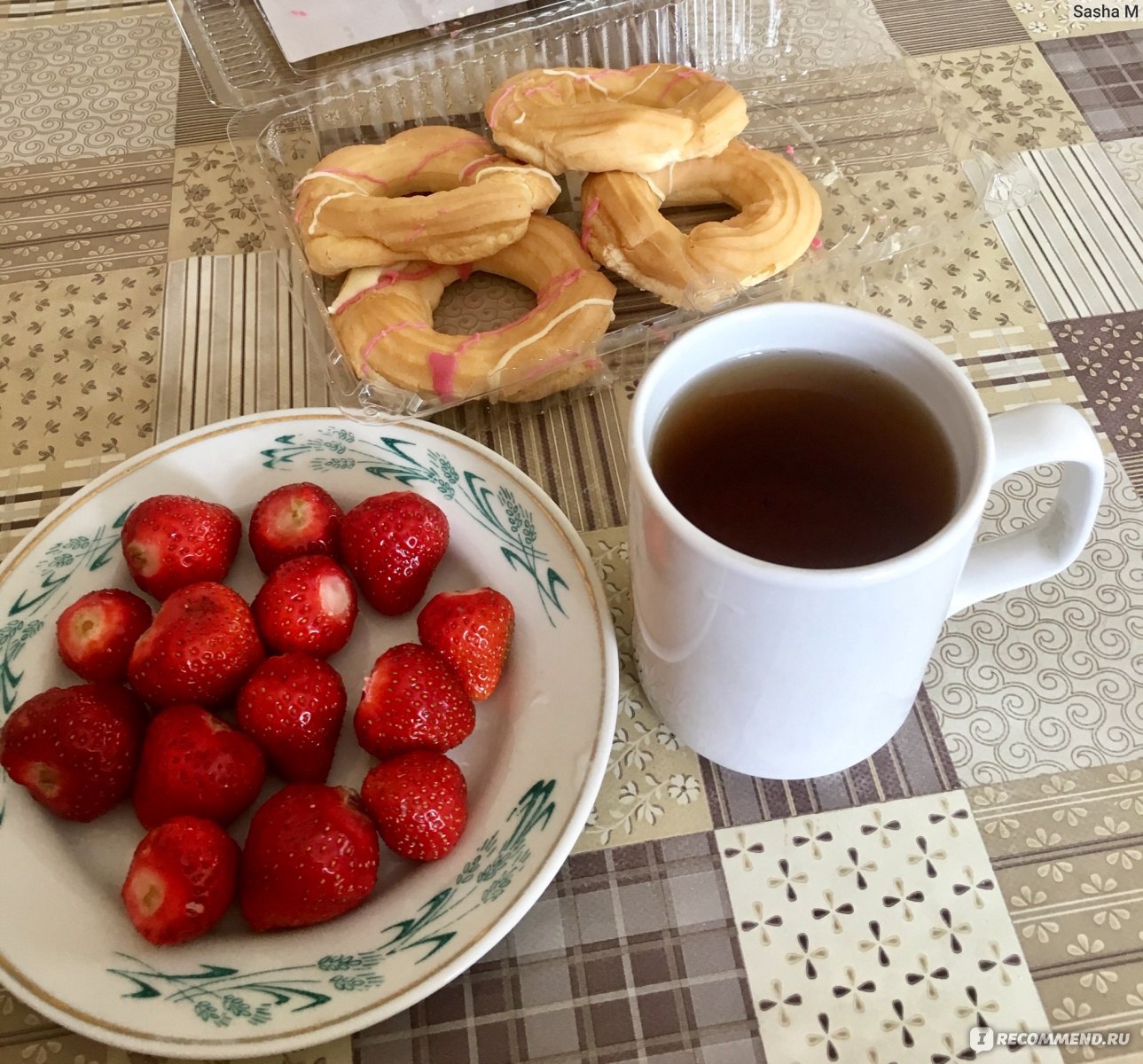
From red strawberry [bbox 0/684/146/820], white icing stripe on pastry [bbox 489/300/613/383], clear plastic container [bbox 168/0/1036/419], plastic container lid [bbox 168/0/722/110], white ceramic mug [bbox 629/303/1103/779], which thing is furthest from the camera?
plastic container lid [bbox 168/0/722/110]

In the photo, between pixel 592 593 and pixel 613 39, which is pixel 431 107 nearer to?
pixel 613 39

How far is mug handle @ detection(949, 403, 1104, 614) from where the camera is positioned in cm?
47

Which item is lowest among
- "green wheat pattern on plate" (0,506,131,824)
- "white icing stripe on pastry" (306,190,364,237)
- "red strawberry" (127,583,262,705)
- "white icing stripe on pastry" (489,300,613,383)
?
"white icing stripe on pastry" (489,300,613,383)

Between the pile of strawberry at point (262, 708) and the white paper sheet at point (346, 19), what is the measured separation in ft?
1.88

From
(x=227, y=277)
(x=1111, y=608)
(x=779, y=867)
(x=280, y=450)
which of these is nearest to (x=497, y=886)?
(x=779, y=867)

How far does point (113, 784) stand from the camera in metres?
0.55

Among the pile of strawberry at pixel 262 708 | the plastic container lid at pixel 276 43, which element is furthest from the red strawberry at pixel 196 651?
the plastic container lid at pixel 276 43

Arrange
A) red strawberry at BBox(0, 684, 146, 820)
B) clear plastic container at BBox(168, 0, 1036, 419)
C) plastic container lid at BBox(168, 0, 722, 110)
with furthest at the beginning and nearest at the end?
plastic container lid at BBox(168, 0, 722, 110) → clear plastic container at BBox(168, 0, 1036, 419) → red strawberry at BBox(0, 684, 146, 820)

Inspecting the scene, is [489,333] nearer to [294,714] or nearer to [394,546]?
[394,546]

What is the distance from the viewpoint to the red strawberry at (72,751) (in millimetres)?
538

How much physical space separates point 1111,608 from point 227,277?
773 mm

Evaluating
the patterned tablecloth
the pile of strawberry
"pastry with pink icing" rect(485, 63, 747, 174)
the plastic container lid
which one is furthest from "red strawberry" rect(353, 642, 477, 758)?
the plastic container lid

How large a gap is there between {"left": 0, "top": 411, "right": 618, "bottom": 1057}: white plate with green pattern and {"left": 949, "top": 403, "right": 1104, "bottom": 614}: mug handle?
0.70ft

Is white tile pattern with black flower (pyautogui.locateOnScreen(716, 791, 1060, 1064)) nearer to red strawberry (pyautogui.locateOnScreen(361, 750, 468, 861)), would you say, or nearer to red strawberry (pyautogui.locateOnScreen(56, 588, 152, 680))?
red strawberry (pyautogui.locateOnScreen(361, 750, 468, 861))
